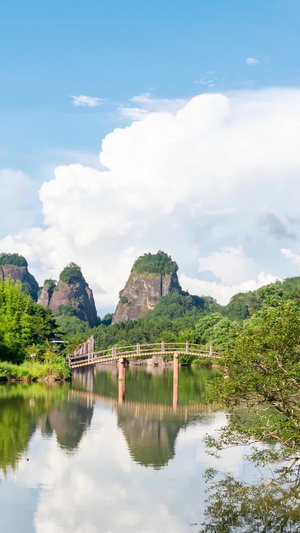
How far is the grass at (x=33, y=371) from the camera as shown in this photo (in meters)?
40.9

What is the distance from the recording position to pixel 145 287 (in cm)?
16762

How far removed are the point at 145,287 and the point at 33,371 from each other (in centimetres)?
12508

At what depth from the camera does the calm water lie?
13.8 meters

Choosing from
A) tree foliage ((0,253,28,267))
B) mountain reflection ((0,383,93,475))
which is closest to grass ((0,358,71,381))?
mountain reflection ((0,383,93,475))

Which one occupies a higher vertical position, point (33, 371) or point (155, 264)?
point (155, 264)

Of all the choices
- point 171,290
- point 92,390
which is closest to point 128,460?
point 92,390

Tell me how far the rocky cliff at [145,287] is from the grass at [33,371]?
378 feet

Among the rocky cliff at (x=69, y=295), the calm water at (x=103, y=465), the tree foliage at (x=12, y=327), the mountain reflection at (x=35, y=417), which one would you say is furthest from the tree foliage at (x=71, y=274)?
the calm water at (x=103, y=465)

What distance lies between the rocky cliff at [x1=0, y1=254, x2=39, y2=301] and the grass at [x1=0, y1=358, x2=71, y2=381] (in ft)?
428

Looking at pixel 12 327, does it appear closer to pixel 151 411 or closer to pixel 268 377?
pixel 151 411

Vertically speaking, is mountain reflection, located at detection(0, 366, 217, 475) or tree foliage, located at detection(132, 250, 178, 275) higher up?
tree foliage, located at detection(132, 250, 178, 275)

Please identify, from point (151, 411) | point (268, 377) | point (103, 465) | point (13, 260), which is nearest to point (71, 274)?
point (13, 260)

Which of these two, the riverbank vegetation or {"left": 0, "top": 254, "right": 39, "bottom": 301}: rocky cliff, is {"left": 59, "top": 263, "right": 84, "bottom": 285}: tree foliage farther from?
the riverbank vegetation

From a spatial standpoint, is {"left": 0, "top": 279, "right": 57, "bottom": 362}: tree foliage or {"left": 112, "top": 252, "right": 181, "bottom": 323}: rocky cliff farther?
{"left": 112, "top": 252, "right": 181, "bottom": 323}: rocky cliff
